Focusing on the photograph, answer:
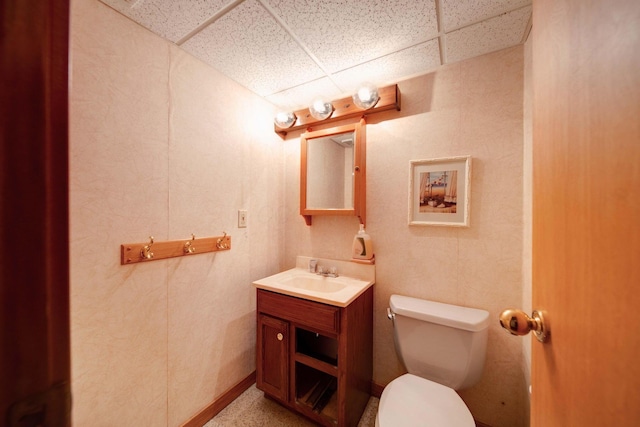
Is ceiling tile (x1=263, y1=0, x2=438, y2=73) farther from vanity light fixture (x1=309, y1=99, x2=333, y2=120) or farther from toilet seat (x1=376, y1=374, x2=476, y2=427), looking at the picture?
toilet seat (x1=376, y1=374, x2=476, y2=427)

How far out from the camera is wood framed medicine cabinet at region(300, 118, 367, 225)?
1.54m

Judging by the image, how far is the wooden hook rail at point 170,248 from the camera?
3.42 ft

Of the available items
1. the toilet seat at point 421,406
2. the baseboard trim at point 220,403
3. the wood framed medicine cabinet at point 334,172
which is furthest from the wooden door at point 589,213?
the baseboard trim at point 220,403

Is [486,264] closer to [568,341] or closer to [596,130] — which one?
[568,341]

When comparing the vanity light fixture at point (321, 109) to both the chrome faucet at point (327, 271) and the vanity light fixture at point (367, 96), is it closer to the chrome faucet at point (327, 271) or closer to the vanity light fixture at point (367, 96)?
the vanity light fixture at point (367, 96)

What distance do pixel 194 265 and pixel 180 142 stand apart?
2.23ft

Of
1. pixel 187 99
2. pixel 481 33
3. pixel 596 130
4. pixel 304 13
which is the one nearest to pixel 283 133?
pixel 187 99

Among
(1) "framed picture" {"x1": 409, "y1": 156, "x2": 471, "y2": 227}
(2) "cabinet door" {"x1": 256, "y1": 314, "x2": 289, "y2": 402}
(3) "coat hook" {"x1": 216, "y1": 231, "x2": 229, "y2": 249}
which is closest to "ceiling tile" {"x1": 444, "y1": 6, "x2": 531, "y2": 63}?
(1) "framed picture" {"x1": 409, "y1": 156, "x2": 471, "y2": 227}

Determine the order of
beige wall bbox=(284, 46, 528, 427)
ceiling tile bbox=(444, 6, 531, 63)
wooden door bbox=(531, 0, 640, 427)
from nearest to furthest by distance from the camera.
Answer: wooden door bbox=(531, 0, 640, 427), ceiling tile bbox=(444, 6, 531, 63), beige wall bbox=(284, 46, 528, 427)

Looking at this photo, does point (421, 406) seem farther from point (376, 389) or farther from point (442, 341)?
point (376, 389)

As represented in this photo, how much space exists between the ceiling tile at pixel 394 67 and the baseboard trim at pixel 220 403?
6.90 feet

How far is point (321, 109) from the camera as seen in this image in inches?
61.6

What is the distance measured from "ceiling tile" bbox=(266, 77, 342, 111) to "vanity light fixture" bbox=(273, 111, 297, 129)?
104 mm
